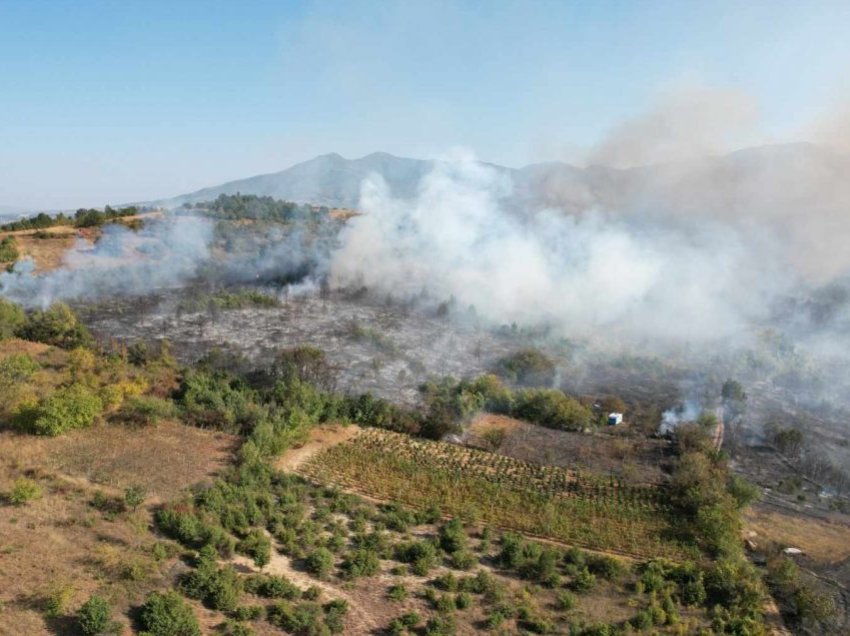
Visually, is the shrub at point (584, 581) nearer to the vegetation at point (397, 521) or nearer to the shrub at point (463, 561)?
the vegetation at point (397, 521)

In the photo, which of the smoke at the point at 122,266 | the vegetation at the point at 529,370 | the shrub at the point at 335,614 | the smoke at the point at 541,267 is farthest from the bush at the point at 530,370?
the smoke at the point at 122,266

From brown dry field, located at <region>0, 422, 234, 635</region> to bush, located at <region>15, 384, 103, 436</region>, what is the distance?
26cm

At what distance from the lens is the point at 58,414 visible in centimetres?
1483

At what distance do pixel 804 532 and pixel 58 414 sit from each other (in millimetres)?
18882

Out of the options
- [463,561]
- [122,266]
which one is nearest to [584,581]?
[463,561]

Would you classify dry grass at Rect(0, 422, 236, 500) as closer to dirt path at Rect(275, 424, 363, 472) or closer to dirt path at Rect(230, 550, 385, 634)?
dirt path at Rect(275, 424, 363, 472)

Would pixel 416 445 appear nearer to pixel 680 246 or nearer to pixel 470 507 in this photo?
pixel 470 507

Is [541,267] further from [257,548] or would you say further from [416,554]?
[257,548]

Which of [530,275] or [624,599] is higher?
[530,275]

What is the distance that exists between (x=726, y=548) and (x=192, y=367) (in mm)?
17069

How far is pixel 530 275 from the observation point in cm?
3491

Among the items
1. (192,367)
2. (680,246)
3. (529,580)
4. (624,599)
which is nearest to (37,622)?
(529,580)

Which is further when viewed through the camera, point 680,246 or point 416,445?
point 680,246

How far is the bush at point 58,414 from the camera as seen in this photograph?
14758 millimetres
